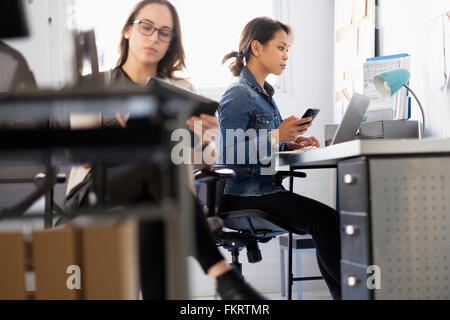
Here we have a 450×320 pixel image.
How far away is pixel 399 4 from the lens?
9.40 feet

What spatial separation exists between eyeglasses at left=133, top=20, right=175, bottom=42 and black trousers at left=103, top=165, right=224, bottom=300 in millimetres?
620

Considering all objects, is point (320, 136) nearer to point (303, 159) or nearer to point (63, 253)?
point (303, 159)

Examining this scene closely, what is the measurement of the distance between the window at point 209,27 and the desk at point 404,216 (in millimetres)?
2438

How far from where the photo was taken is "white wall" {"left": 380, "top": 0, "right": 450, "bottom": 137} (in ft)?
7.86

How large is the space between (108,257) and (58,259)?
4.4 inches

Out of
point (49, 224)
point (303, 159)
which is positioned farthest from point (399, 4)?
point (49, 224)

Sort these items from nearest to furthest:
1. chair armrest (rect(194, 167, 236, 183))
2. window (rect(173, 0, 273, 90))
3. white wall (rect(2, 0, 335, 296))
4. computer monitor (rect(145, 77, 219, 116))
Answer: computer monitor (rect(145, 77, 219, 116))
chair armrest (rect(194, 167, 236, 183))
white wall (rect(2, 0, 335, 296))
window (rect(173, 0, 273, 90))

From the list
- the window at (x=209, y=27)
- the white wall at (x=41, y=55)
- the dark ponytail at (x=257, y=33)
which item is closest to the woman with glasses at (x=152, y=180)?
the white wall at (x=41, y=55)

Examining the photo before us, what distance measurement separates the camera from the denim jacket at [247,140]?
6.99 ft

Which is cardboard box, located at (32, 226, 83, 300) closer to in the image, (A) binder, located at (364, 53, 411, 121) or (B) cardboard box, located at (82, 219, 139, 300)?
(B) cardboard box, located at (82, 219, 139, 300)

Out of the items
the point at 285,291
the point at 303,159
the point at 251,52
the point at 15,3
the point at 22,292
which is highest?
the point at 251,52

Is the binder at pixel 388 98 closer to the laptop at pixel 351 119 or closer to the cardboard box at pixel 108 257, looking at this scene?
the laptop at pixel 351 119

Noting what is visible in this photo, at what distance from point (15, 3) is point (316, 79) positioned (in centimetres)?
291

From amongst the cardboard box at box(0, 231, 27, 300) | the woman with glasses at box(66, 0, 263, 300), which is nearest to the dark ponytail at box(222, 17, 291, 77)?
the woman with glasses at box(66, 0, 263, 300)
